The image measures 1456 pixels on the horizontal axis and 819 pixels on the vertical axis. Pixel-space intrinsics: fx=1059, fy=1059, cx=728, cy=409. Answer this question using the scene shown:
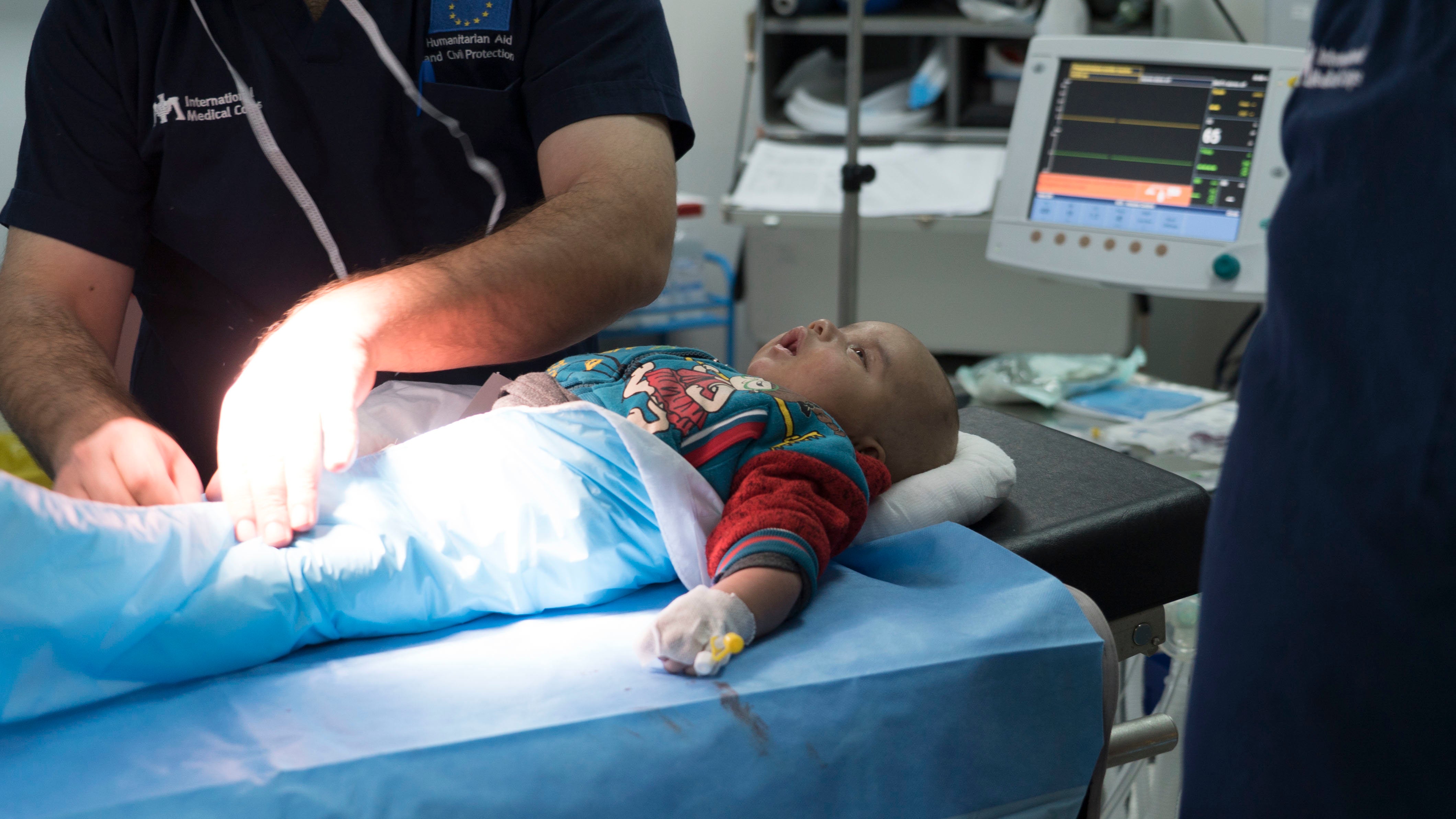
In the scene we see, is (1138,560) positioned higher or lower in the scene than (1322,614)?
lower

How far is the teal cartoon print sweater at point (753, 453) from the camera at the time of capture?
2.73 feet

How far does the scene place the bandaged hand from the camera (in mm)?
705

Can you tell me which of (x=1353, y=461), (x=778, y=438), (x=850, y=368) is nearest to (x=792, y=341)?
(x=850, y=368)

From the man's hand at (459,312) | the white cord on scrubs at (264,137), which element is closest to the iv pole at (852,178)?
the man's hand at (459,312)

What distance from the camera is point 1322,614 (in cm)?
50

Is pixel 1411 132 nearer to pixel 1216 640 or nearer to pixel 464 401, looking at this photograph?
pixel 1216 640

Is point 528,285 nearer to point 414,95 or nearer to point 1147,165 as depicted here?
point 414,95

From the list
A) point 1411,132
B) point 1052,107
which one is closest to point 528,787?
point 1411,132

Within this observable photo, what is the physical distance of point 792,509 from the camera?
2.84 feet

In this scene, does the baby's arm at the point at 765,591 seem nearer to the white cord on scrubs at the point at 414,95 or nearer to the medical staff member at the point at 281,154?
the medical staff member at the point at 281,154

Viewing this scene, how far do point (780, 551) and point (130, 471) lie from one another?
1.72ft

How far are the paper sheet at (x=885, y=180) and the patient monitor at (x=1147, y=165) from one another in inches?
12.4

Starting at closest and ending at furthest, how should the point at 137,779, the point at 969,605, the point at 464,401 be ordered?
the point at 137,779 → the point at 969,605 → the point at 464,401

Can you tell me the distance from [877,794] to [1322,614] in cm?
31
